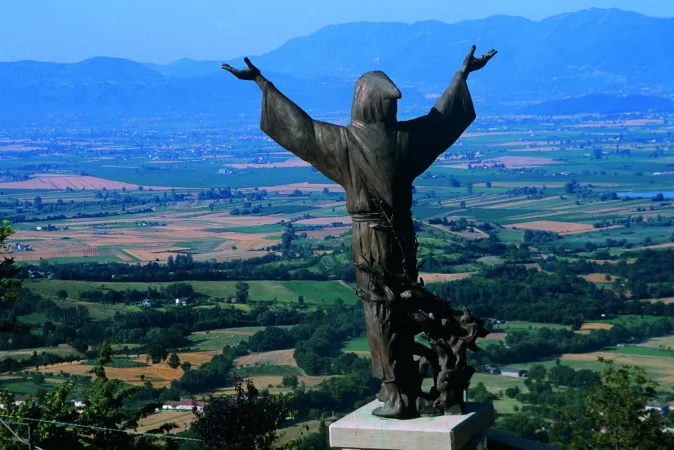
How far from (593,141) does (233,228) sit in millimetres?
106741

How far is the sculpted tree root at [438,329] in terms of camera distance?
277 inches

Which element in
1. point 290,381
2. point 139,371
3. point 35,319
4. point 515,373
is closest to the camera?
point 139,371

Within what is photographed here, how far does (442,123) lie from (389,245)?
972 mm

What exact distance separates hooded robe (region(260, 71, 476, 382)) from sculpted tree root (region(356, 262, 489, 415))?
72 mm

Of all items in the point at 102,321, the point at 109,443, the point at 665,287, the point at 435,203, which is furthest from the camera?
the point at 435,203

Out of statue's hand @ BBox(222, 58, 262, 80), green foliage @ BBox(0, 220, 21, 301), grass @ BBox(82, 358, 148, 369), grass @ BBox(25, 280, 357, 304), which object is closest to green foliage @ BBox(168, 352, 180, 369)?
grass @ BBox(82, 358, 148, 369)

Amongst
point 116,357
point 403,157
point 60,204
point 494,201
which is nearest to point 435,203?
point 494,201

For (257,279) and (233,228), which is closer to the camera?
(257,279)

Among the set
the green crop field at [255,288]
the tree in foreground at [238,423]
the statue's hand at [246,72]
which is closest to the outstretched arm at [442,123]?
the statue's hand at [246,72]

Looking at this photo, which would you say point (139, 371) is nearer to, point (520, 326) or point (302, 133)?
point (520, 326)

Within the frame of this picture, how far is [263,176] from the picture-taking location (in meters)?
157

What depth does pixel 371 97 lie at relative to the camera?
7.29 meters

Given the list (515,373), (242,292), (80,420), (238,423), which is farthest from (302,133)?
(242,292)

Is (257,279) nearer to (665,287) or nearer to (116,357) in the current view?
(665,287)
